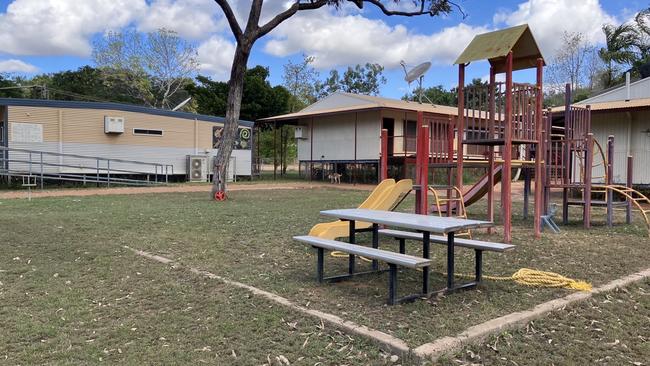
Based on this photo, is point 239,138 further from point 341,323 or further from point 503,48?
point 341,323

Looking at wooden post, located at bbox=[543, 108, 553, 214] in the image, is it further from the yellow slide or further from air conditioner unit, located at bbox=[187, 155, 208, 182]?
air conditioner unit, located at bbox=[187, 155, 208, 182]

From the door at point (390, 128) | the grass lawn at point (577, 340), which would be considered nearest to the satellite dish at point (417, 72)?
the door at point (390, 128)

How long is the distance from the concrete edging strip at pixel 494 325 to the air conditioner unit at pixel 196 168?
775 inches

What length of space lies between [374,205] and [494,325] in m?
3.13

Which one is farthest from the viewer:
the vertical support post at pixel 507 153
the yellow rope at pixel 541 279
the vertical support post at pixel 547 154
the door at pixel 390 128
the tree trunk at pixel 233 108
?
the door at pixel 390 128

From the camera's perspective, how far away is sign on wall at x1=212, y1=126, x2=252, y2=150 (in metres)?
23.7

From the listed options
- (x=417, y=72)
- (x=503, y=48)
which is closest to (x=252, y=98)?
(x=417, y=72)

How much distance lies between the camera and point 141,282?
4750 mm

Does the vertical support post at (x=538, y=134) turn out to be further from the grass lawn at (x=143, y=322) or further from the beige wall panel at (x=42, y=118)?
the beige wall panel at (x=42, y=118)

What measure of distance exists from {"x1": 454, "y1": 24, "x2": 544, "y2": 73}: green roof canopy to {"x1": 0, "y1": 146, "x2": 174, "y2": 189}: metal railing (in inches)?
586

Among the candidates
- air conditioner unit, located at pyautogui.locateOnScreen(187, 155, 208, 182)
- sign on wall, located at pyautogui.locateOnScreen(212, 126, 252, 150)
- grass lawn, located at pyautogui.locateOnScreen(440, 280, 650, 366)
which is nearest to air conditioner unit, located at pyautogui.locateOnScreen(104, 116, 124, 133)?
air conditioner unit, located at pyautogui.locateOnScreen(187, 155, 208, 182)

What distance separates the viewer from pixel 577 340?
11.0 feet

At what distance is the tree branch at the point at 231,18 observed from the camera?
13.5 meters

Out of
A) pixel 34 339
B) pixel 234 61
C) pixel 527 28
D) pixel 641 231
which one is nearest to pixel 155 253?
pixel 34 339
